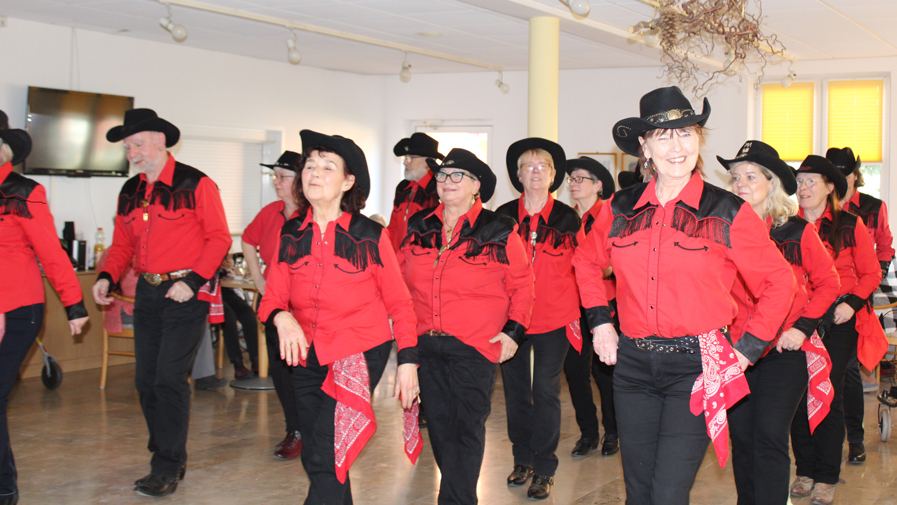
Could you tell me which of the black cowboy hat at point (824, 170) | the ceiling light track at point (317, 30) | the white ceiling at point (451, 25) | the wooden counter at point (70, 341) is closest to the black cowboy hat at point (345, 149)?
the black cowboy hat at point (824, 170)

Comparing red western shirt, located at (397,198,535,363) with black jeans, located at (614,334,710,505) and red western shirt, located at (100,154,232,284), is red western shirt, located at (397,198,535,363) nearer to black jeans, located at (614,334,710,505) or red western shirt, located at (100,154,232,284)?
black jeans, located at (614,334,710,505)

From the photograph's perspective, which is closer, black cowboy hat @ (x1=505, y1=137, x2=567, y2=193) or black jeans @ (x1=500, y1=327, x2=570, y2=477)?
black jeans @ (x1=500, y1=327, x2=570, y2=477)

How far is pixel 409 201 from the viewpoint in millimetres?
5945

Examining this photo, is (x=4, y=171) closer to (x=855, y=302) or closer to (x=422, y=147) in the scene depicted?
(x=422, y=147)

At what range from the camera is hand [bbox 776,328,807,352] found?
3.46 m

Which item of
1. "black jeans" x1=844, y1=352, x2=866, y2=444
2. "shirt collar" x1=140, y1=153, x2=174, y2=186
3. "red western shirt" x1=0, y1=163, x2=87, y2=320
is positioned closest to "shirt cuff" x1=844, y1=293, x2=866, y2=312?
"black jeans" x1=844, y1=352, x2=866, y2=444

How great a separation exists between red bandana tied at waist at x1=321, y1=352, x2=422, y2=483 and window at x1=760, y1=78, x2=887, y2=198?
338 inches

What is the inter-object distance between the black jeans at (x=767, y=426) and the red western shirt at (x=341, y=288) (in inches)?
59.2

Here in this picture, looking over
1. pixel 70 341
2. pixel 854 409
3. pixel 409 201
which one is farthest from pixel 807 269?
pixel 70 341

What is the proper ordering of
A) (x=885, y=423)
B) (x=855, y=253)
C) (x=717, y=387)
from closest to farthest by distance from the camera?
(x=717, y=387) < (x=855, y=253) < (x=885, y=423)

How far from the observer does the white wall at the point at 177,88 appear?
809 cm

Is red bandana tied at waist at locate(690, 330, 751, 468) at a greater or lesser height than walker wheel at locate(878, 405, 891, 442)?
greater

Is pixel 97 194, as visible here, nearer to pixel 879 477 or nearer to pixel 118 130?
pixel 118 130

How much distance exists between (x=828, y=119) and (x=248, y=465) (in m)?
8.44
